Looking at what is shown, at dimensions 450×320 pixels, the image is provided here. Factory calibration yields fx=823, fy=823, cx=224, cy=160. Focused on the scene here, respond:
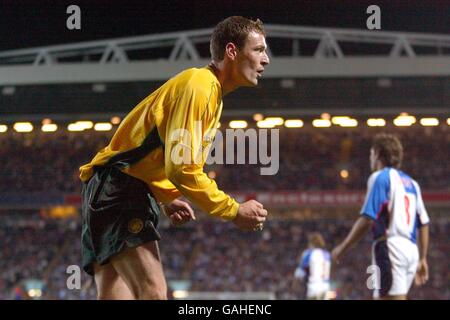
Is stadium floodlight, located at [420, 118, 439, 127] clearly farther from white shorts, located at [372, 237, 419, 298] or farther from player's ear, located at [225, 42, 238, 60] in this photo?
player's ear, located at [225, 42, 238, 60]

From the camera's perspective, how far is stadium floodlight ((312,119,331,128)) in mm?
11844

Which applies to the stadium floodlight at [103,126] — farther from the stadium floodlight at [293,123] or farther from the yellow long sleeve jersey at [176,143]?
the yellow long sleeve jersey at [176,143]

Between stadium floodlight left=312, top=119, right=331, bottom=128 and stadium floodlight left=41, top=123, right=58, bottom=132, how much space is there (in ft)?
11.8

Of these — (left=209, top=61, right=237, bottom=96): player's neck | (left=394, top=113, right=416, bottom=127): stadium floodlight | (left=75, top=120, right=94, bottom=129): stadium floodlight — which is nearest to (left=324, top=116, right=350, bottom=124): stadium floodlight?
(left=394, top=113, right=416, bottom=127): stadium floodlight

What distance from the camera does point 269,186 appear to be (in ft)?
46.2

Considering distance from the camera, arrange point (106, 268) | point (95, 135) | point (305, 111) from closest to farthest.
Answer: point (106, 268), point (305, 111), point (95, 135)

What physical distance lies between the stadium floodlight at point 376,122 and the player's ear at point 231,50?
8.83 m

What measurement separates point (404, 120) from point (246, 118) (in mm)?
2856

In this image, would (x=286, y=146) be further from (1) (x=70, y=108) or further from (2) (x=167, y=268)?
(1) (x=70, y=108)

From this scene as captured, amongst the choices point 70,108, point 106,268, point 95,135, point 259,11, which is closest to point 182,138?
point 106,268

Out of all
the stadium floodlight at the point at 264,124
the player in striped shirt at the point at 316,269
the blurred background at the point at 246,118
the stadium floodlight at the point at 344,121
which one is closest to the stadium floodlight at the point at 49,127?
the blurred background at the point at 246,118
